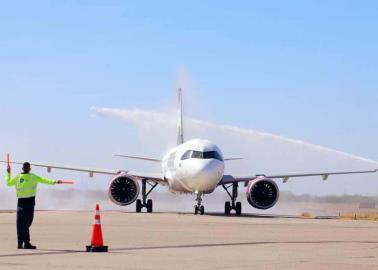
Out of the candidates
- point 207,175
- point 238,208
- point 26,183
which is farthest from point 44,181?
point 238,208

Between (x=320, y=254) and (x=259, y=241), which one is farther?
(x=259, y=241)

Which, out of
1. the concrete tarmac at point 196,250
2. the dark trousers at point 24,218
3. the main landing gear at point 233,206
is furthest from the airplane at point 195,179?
the dark trousers at point 24,218

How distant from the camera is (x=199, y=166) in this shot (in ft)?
132

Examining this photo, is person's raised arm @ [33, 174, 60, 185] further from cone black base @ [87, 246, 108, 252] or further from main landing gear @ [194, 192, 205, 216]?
main landing gear @ [194, 192, 205, 216]

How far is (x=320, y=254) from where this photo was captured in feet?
52.0

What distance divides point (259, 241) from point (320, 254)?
12.6 feet

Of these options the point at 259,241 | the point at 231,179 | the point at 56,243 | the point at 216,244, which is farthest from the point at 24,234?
the point at 231,179

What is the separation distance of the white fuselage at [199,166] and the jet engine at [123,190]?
2.54 meters

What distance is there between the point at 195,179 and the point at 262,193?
15.4 feet

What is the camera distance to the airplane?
133 ft

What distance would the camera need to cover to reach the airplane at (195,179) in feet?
133

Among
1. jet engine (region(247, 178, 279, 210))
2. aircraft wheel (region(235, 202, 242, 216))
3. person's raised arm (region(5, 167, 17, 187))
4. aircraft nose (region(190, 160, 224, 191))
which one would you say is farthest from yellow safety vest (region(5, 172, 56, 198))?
aircraft wheel (region(235, 202, 242, 216))

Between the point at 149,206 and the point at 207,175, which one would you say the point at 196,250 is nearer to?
the point at 207,175

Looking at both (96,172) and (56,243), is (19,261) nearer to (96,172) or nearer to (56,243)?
(56,243)
